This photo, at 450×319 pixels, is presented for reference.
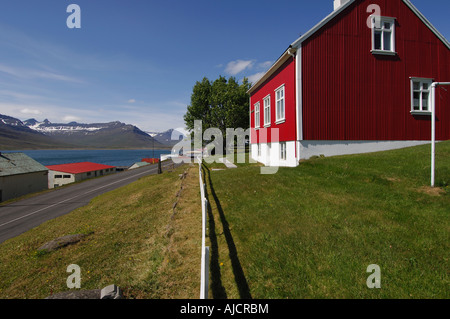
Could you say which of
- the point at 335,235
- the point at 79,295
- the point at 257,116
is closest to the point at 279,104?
the point at 257,116

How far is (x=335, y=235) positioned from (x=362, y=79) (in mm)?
13033

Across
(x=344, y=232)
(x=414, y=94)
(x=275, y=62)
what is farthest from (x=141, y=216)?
(x=414, y=94)

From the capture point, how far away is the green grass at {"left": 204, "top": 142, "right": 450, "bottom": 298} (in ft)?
14.3

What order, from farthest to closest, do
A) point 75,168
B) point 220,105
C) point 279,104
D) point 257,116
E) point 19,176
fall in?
point 75,168, point 19,176, point 220,105, point 257,116, point 279,104

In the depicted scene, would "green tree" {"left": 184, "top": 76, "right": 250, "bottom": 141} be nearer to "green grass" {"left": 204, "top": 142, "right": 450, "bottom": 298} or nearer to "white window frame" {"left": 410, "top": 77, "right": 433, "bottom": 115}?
"white window frame" {"left": 410, "top": 77, "right": 433, "bottom": 115}

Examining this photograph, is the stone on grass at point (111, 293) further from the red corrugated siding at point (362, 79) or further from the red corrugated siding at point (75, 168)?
the red corrugated siding at point (75, 168)

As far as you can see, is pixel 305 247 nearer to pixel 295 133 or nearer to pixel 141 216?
pixel 141 216

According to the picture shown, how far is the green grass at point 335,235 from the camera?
4367 mm

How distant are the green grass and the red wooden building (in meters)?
4.09

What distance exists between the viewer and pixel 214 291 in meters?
4.41

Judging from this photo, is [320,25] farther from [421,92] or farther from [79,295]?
[79,295]

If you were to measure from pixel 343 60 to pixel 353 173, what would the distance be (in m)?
8.26

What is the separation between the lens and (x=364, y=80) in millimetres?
14898

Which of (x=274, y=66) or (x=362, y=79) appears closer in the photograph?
(x=362, y=79)
